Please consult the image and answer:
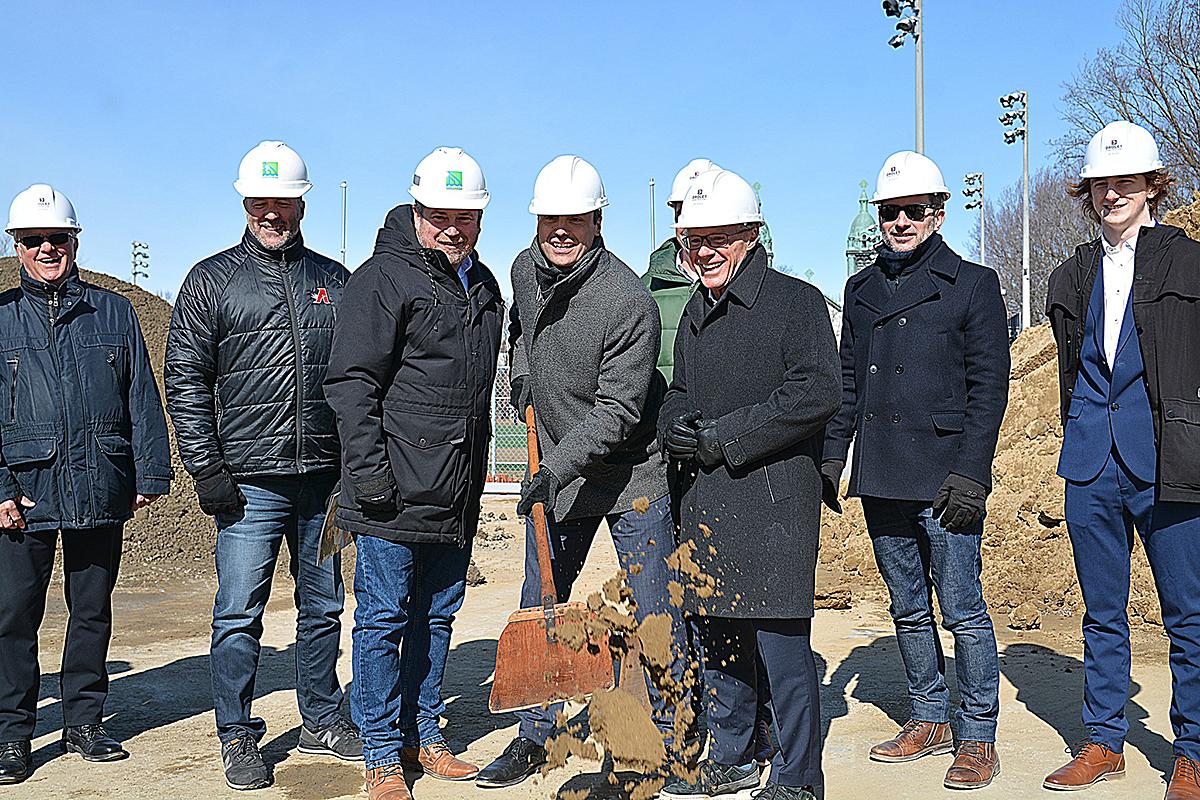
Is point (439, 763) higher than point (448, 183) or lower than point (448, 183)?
lower

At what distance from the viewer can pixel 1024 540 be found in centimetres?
824

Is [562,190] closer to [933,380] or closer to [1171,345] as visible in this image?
[933,380]

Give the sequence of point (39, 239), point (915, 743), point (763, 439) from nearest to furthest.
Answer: point (763, 439) → point (915, 743) → point (39, 239)

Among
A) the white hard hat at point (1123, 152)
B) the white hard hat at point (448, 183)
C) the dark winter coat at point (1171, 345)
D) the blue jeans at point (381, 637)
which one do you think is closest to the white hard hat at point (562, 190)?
the white hard hat at point (448, 183)

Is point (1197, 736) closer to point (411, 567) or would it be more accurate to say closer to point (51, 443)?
point (411, 567)

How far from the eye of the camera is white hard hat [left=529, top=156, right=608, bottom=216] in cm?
434

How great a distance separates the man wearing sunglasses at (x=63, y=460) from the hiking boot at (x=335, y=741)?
81 cm

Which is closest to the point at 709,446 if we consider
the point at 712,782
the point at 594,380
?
the point at 594,380

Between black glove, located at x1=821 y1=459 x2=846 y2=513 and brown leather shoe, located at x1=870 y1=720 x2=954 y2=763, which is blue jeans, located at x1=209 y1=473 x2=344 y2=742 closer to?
black glove, located at x1=821 y1=459 x2=846 y2=513

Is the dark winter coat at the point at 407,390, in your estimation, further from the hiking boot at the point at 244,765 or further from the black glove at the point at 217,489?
the hiking boot at the point at 244,765

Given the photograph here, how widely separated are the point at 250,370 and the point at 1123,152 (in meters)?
3.54

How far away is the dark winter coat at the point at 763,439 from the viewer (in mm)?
4027

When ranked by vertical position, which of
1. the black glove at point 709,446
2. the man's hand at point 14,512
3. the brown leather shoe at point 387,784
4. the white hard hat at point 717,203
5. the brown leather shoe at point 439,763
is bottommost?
the brown leather shoe at point 439,763

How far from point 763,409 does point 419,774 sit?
84.4 inches
